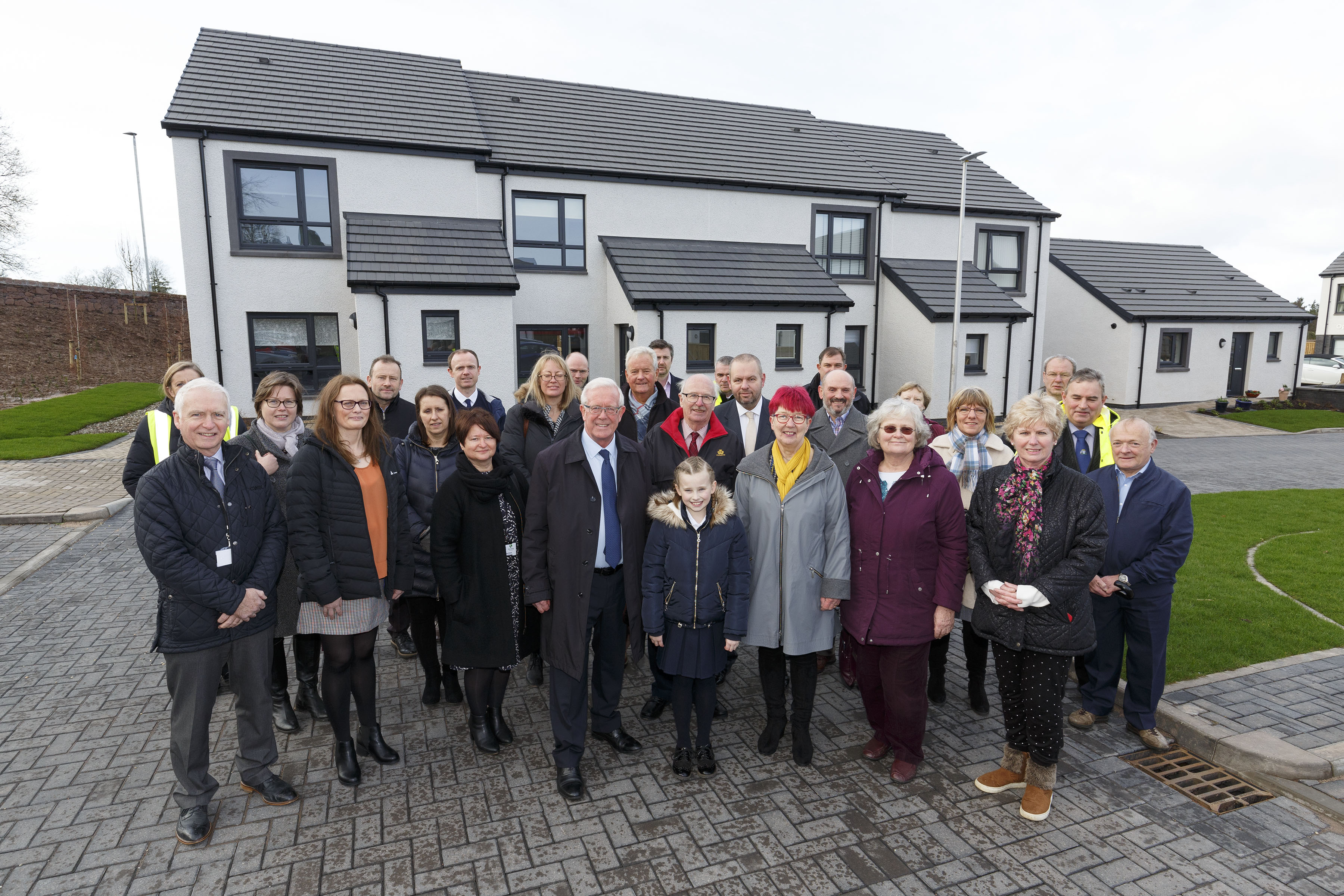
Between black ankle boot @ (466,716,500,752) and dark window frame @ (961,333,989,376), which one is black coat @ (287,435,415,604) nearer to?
black ankle boot @ (466,716,500,752)

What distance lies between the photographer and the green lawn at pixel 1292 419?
842 inches

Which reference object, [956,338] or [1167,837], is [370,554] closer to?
[1167,837]

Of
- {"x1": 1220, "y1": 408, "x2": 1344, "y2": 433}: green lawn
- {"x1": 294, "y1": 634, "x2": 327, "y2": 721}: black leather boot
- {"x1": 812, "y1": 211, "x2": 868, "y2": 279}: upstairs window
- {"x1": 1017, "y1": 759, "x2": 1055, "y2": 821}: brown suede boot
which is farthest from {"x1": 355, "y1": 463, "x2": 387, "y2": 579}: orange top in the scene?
{"x1": 1220, "y1": 408, "x2": 1344, "y2": 433}: green lawn

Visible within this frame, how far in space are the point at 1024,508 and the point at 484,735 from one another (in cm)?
344

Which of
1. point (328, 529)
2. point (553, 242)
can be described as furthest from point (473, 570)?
point (553, 242)

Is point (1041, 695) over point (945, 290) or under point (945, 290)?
under

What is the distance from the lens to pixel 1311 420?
22.2 metres

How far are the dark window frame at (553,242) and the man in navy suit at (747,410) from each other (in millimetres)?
12209

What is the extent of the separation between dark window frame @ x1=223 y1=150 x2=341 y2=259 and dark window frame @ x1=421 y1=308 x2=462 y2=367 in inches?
102

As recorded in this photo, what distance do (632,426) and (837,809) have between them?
3073 mm

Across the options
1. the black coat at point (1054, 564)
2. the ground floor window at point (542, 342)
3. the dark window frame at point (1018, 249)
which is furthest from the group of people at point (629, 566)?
the dark window frame at point (1018, 249)

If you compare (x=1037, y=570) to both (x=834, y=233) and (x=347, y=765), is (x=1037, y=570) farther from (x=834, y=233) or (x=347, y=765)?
(x=834, y=233)

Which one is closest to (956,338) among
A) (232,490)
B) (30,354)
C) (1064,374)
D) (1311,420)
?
(1311,420)

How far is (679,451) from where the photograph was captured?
4.86m
